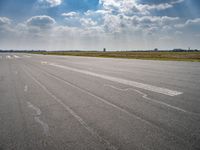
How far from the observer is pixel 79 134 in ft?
11.5

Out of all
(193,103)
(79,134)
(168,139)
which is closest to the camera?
(168,139)

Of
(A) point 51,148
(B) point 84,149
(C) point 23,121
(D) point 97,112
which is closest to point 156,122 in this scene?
(D) point 97,112

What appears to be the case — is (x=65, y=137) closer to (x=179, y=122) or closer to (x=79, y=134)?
(x=79, y=134)

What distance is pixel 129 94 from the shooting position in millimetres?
6672

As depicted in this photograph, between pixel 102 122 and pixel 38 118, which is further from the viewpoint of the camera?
pixel 38 118

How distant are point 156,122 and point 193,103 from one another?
84.2 inches

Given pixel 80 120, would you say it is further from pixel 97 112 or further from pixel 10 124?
pixel 10 124

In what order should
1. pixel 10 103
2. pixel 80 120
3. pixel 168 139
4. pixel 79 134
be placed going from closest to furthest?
pixel 168 139
pixel 79 134
pixel 80 120
pixel 10 103

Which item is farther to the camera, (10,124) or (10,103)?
(10,103)

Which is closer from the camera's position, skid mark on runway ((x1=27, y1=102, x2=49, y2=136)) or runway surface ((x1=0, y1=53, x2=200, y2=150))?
runway surface ((x1=0, y1=53, x2=200, y2=150))

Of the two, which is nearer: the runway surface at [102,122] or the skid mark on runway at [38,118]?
the runway surface at [102,122]

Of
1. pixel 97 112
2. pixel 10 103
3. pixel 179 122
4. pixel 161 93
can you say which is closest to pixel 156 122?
pixel 179 122

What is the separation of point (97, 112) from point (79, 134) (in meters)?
1.31

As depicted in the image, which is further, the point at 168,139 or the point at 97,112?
the point at 97,112
